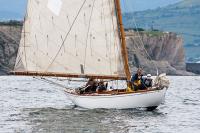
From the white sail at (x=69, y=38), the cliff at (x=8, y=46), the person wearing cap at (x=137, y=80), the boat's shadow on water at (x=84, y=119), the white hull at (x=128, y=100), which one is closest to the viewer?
the boat's shadow on water at (x=84, y=119)

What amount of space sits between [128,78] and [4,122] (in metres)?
10.3

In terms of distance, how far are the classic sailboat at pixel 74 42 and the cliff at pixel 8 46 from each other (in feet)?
406

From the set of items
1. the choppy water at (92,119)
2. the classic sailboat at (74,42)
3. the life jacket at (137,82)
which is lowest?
the choppy water at (92,119)

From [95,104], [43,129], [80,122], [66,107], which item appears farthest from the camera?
[66,107]

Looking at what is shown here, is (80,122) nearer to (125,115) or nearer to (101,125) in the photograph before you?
(101,125)

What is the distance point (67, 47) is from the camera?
48.3m

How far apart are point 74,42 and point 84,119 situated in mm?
8842

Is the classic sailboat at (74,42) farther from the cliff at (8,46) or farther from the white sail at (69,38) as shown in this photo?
the cliff at (8,46)

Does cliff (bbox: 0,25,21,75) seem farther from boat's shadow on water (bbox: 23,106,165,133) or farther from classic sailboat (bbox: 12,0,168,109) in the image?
boat's shadow on water (bbox: 23,106,165,133)

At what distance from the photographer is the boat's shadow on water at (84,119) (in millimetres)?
36406

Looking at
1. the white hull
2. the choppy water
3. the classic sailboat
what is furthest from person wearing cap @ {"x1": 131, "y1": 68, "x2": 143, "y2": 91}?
the choppy water

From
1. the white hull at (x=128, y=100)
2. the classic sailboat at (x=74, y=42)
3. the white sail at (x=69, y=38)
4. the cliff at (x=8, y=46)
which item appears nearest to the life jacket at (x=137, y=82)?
the white hull at (x=128, y=100)

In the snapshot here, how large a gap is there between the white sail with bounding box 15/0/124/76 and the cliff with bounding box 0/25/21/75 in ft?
406

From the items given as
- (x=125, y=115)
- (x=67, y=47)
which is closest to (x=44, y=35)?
(x=67, y=47)
